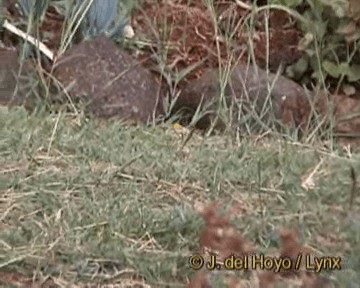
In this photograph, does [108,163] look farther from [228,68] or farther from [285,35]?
[285,35]

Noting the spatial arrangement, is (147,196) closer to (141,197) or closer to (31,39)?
(141,197)

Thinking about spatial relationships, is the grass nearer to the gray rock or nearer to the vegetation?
the vegetation

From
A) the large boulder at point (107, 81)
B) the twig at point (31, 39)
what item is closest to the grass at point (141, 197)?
the large boulder at point (107, 81)

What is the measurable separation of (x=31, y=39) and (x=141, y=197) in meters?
1.67

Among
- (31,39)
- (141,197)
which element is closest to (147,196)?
(141,197)

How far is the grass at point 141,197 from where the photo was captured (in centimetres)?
290

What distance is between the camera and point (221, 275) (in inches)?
104

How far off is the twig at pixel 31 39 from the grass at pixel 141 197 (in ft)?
2.15

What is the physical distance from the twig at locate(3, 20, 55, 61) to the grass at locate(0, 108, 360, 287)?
65 cm

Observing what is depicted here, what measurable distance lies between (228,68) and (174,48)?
660mm

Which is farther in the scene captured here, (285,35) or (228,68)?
(285,35)

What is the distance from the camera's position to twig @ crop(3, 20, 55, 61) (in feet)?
15.5

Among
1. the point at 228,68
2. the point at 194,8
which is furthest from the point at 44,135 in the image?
the point at 194,8

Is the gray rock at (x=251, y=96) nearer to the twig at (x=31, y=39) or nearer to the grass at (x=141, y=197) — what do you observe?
the grass at (x=141, y=197)
